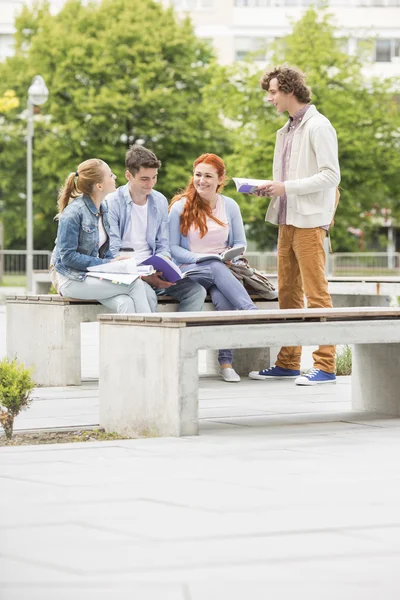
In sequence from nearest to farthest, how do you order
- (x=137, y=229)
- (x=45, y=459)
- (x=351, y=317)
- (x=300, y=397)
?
(x=45, y=459) < (x=351, y=317) < (x=300, y=397) < (x=137, y=229)

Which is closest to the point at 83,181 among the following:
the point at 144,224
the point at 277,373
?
the point at 144,224

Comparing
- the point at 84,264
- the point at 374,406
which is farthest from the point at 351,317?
the point at 84,264

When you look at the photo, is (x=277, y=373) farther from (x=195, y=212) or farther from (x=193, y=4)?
(x=193, y=4)

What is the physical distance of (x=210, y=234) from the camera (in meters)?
10.9

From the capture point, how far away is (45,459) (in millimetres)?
6473

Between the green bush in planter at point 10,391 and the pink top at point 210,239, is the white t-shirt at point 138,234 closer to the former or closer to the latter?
the pink top at point 210,239

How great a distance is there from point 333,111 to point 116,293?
37247 mm

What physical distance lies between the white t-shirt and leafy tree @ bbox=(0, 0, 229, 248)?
38.8m

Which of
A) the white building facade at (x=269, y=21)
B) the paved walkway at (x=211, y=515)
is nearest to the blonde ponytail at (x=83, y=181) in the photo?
the paved walkway at (x=211, y=515)

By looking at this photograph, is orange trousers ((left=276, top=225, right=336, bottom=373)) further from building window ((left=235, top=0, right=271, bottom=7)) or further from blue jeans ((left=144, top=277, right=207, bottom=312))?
building window ((left=235, top=0, right=271, bottom=7))

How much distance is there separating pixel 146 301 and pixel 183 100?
41.0m

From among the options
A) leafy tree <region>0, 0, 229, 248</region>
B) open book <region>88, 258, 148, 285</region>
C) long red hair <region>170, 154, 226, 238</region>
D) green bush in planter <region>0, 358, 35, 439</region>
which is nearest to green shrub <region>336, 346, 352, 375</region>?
long red hair <region>170, 154, 226, 238</region>

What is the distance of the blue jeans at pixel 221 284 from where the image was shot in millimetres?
10648

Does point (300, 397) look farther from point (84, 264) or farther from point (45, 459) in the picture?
point (45, 459)
